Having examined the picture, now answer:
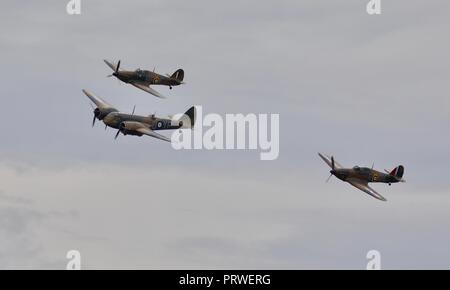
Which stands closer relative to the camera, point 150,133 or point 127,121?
point 150,133

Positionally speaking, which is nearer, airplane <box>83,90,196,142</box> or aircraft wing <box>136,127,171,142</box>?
aircraft wing <box>136,127,171,142</box>

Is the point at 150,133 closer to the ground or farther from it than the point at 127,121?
closer to the ground

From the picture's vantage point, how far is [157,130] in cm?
19962

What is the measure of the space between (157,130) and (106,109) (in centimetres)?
961

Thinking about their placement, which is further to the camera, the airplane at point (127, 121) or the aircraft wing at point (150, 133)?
the airplane at point (127, 121)
